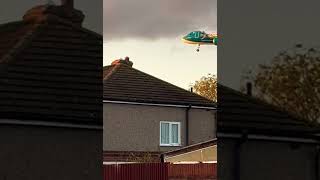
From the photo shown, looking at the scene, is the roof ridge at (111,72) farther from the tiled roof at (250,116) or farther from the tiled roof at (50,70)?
the tiled roof at (50,70)

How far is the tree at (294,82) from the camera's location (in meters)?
7.92

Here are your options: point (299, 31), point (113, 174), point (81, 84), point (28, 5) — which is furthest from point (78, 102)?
point (113, 174)

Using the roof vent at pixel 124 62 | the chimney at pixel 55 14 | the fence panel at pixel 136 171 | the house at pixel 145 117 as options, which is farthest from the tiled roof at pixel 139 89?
the chimney at pixel 55 14

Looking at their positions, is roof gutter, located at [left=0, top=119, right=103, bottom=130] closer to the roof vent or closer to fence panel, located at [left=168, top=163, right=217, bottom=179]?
fence panel, located at [left=168, top=163, right=217, bottom=179]

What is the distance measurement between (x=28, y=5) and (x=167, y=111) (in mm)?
15692

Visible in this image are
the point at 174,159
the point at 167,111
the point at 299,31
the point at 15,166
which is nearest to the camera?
the point at 15,166

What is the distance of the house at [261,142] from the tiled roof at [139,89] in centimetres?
1393

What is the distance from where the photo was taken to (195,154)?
61.8 ft

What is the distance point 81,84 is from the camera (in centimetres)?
753

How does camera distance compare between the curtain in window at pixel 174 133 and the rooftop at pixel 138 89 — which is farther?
the curtain in window at pixel 174 133

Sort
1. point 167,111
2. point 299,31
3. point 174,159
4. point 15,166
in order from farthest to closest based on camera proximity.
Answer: point 167,111 < point 174,159 < point 299,31 < point 15,166

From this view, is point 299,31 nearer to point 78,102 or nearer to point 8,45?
point 78,102

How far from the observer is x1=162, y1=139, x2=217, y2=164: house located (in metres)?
18.4

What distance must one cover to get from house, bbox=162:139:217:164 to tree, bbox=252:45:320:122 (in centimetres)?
1016
